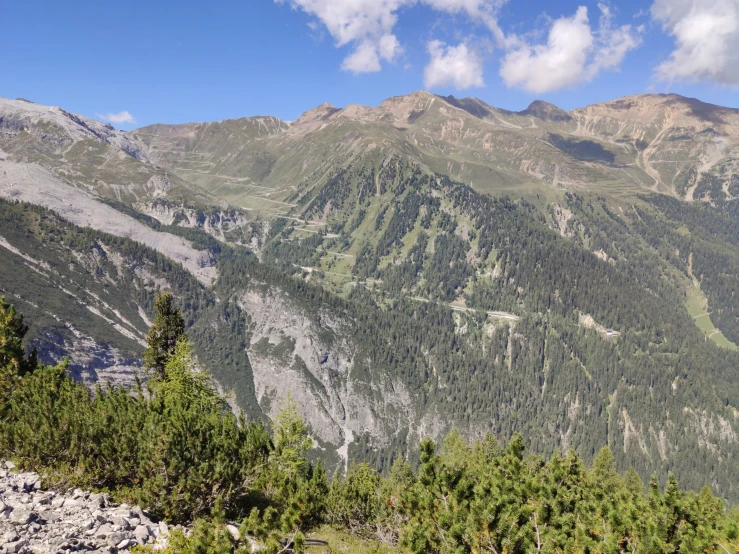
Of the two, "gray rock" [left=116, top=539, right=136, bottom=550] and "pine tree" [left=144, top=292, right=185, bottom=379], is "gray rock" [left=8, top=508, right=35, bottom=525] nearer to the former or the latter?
"gray rock" [left=116, top=539, right=136, bottom=550]

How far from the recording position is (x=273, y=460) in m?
35.6

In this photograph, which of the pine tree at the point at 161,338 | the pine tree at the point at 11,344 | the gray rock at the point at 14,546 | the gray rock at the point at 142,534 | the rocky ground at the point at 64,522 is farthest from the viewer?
the pine tree at the point at 161,338

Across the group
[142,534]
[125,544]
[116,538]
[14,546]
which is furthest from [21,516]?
[142,534]

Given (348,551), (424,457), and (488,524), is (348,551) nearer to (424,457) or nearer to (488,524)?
(424,457)

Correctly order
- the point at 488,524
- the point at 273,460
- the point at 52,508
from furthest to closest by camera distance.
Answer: the point at 273,460 → the point at 52,508 → the point at 488,524

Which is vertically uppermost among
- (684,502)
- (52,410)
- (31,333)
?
(684,502)

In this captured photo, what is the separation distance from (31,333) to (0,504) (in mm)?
213814

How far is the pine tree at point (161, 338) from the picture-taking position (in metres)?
56.9

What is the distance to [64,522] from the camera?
2298 centimetres

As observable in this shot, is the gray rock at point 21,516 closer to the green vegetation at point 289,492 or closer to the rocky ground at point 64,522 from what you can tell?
the rocky ground at point 64,522

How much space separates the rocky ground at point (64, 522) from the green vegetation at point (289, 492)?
152cm

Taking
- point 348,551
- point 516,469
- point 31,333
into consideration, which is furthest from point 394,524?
point 31,333

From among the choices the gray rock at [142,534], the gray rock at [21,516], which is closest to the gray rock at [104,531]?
the gray rock at [142,534]

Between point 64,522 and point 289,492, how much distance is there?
12.4m
